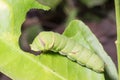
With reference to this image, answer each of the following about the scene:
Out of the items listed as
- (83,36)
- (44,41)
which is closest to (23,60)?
(44,41)

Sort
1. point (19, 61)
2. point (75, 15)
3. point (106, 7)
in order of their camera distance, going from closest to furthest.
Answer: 1. point (19, 61)
2. point (75, 15)
3. point (106, 7)

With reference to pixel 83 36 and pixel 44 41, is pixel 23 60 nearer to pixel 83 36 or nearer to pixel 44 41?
pixel 44 41

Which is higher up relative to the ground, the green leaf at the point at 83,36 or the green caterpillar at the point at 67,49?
the green leaf at the point at 83,36

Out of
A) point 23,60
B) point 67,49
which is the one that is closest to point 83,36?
point 67,49

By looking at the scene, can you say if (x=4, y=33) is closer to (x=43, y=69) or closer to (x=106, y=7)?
(x=43, y=69)

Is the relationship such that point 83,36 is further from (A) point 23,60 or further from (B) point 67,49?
(A) point 23,60

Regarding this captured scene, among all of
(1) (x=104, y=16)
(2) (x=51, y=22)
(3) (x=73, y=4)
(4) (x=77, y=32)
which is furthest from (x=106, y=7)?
(4) (x=77, y=32)

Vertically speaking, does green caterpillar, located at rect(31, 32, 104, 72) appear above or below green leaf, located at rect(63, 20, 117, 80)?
below

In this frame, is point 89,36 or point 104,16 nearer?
point 89,36
